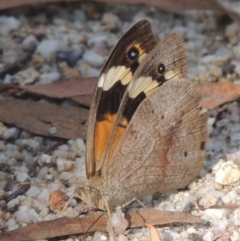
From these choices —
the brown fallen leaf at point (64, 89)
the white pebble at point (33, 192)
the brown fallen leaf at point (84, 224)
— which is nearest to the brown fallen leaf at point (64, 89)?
the brown fallen leaf at point (64, 89)

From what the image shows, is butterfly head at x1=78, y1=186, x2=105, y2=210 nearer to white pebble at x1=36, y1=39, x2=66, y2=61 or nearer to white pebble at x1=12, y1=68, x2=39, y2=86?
white pebble at x1=12, y1=68, x2=39, y2=86

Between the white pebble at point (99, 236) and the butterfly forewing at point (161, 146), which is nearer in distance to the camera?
the white pebble at point (99, 236)

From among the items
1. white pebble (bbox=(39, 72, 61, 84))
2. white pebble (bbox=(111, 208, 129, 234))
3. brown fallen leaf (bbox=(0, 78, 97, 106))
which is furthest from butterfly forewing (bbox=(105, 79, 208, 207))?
white pebble (bbox=(39, 72, 61, 84))

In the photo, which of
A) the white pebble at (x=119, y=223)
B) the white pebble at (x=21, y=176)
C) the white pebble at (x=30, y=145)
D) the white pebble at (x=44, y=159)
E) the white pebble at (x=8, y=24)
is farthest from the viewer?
the white pebble at (x=8, y=24)

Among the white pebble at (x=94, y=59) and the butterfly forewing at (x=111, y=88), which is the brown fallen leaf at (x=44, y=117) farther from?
the butterfly forewing at (x=111, y=88)

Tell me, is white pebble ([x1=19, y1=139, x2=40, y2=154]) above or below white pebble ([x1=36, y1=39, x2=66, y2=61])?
below

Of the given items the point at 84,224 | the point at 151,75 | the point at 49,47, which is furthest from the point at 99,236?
the point at 49,47

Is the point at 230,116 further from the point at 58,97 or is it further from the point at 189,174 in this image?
the point at 58,97
